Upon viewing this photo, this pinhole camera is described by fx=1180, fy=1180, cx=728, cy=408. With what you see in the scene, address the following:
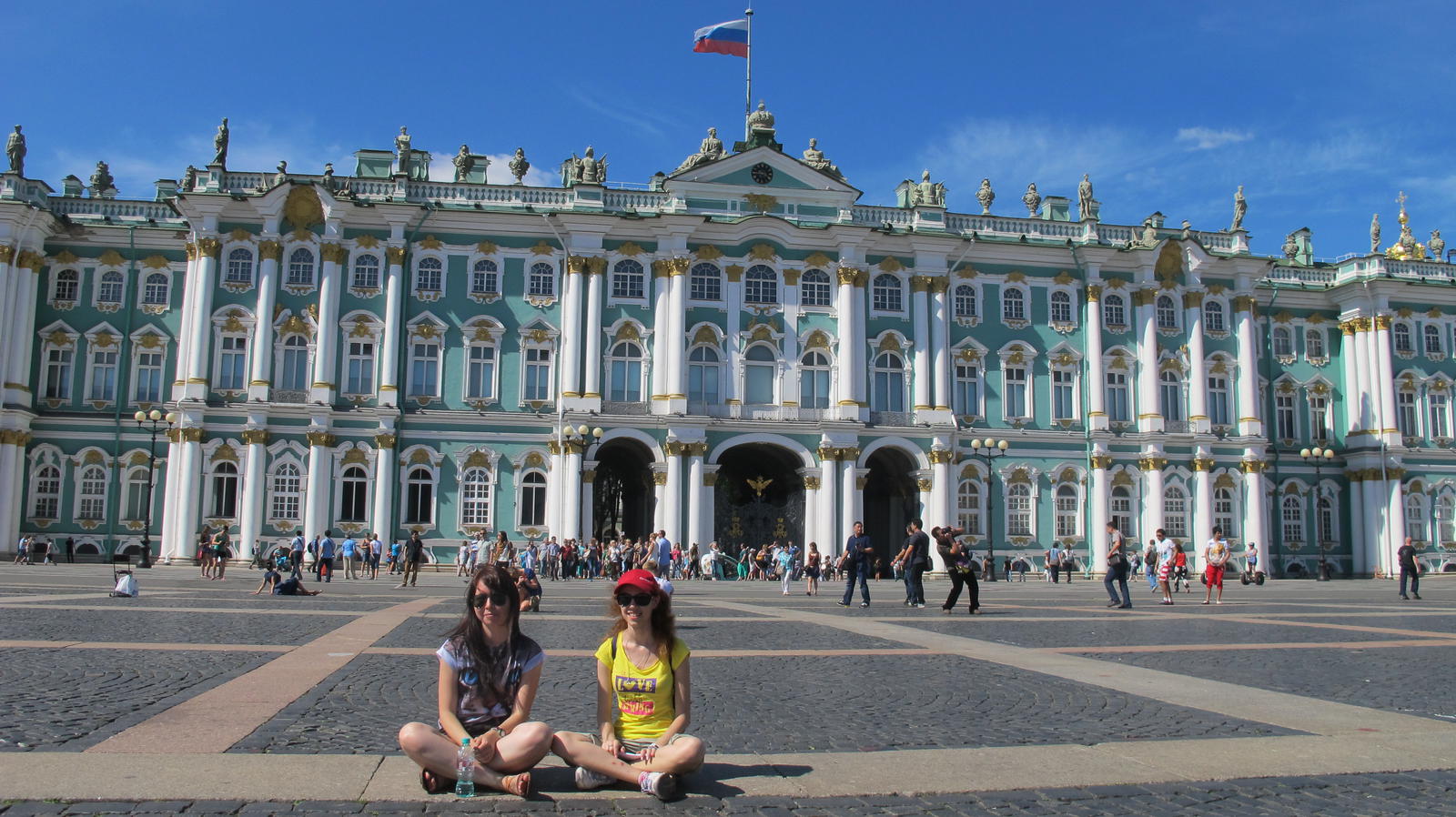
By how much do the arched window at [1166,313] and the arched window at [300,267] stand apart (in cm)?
3516

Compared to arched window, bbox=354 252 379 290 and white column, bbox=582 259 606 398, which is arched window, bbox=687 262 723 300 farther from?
arched window, bbox=354 252 379 290

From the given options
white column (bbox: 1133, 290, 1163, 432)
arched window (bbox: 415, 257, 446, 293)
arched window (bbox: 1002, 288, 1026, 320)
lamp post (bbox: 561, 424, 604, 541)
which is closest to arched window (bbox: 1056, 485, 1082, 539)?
white column (bbox: 1133, 290, 1163, 432)

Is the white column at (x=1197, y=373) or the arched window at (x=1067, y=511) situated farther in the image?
the white column at (x=1197, y=373)

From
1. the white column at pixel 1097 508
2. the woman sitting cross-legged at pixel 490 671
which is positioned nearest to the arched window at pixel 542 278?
the white column at pixel 1097 508

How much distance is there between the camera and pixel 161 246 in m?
46.7

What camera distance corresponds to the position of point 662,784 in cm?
649

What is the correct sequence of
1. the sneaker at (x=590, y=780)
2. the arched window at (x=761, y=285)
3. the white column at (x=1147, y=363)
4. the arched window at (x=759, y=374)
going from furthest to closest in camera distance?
the white column at (x=1147, y=363), the arched window at (x=761, y=285), the arched window at (x=759, y=374), the sneaker at (x=590, y=780)

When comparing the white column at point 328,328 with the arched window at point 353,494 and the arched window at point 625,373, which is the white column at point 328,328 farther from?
the arched window at point 625,373

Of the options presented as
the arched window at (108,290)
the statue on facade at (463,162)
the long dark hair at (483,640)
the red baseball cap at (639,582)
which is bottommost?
the long dark hair at (483,640)

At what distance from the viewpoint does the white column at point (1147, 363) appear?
163 ft

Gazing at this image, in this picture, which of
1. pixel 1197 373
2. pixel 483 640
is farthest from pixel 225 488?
pixel 483 640

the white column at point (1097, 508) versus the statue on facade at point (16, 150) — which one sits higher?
the statue on facade at point (16, 150)

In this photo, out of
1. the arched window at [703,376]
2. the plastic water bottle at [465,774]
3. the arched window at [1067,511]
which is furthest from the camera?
the arched window at [1067,511]

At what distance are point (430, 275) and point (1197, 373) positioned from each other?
32.2m
